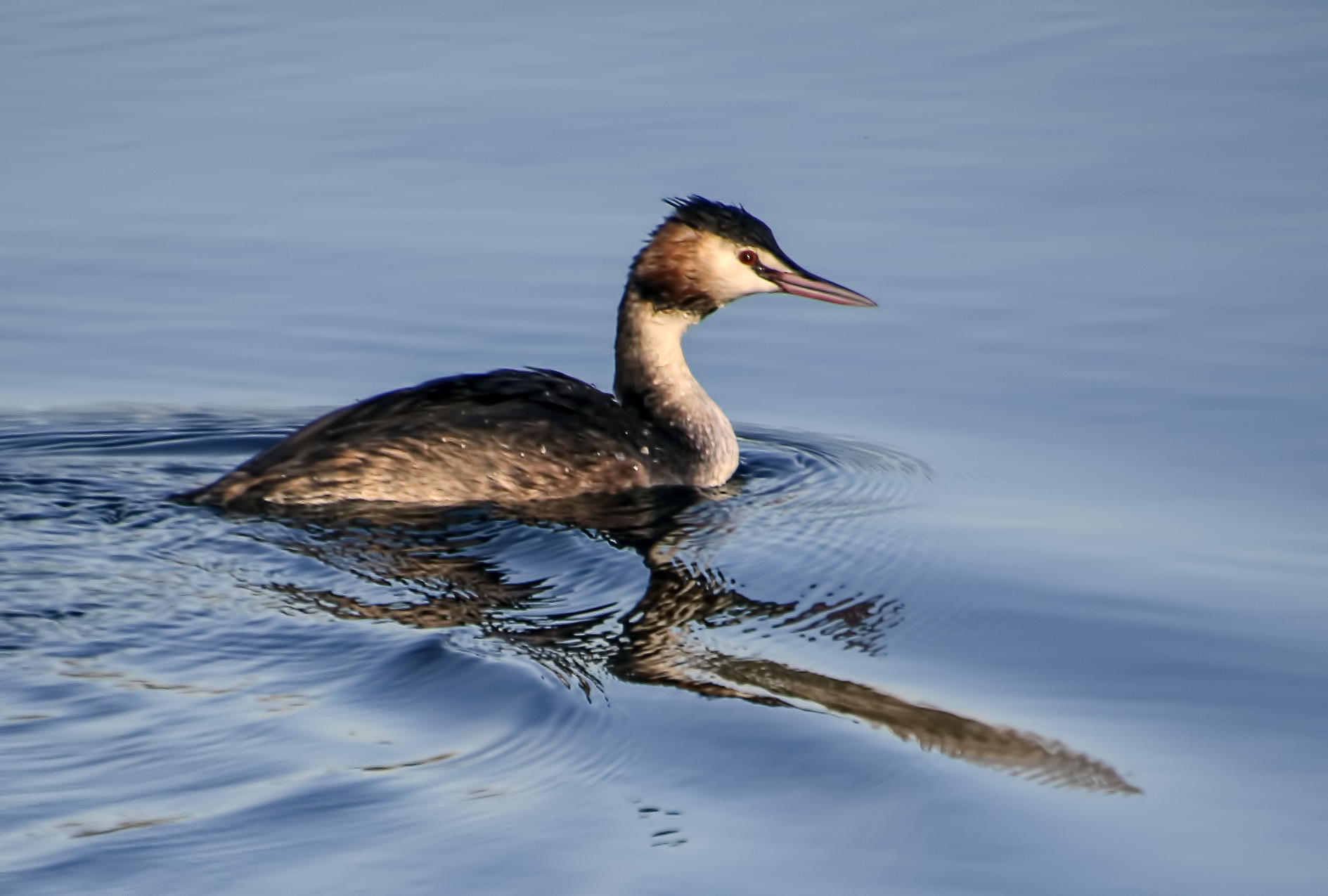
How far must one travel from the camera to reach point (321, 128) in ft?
42.3

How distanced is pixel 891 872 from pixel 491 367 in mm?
5266

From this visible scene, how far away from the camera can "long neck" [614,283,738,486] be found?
8.73m

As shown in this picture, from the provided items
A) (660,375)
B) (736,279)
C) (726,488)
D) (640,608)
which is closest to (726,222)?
(736,279)

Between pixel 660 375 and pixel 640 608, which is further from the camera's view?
pixel 660 375

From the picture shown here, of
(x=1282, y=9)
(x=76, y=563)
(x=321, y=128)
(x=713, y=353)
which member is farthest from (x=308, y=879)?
(x=1282, y=9)

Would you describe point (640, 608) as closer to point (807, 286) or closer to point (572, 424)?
point (572, 424)

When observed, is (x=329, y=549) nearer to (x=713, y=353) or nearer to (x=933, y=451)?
(x=933, y=451)

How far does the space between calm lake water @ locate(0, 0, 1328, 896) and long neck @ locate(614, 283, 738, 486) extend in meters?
0.38

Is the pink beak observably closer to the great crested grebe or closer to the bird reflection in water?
the great crested grebe

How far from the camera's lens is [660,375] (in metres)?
8.97

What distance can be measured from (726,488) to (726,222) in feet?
3.84

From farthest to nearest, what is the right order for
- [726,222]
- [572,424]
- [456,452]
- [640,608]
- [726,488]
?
[726,222]
[726,488]
[572,424]
[456,452]
[640,608]

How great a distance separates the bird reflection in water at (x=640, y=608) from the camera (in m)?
5.75

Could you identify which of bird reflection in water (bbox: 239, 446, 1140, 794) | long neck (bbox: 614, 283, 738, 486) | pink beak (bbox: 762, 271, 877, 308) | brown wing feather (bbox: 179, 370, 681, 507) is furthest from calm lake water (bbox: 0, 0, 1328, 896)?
pink beak (bbox: 762, 271, 877, 308)
